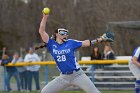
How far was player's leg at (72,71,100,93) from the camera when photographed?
10250 millimetres

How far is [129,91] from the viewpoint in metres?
17.9

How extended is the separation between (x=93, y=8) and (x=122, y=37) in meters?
8.03

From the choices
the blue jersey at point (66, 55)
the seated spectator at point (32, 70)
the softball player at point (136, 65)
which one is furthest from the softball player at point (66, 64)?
the seated spectator at point (32, 70)

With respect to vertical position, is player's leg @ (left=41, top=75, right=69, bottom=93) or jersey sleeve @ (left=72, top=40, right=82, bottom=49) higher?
jersey sleeve @ (left=72, top=40, right=82, bottom=49)

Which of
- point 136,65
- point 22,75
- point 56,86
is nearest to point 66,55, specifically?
point 56,86

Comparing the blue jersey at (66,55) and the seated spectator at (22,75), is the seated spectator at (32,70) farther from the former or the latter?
the blue jersey at (66,55)

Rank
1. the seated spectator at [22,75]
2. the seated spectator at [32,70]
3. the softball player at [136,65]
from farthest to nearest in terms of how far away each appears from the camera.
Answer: the seated spectator at [22,75] < the seated spectator at [32,70] < the softball player at [136,65]

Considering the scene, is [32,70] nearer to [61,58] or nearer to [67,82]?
[61,58]

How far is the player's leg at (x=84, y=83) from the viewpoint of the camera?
10.2 metres

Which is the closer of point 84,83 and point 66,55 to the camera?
point 84,83

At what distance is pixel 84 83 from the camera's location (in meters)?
10.3

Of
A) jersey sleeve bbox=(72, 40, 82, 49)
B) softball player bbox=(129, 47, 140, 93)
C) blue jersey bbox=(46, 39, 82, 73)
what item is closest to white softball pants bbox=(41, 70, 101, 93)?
blue jersey bbox=(46, 39, 82, 73)

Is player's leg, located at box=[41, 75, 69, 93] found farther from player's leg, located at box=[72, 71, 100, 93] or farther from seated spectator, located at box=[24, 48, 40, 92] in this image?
seated spectator, located at box=[24, 48, 40, 92]

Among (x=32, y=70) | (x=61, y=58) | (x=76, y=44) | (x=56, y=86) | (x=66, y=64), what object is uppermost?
(x=76, y=44)
